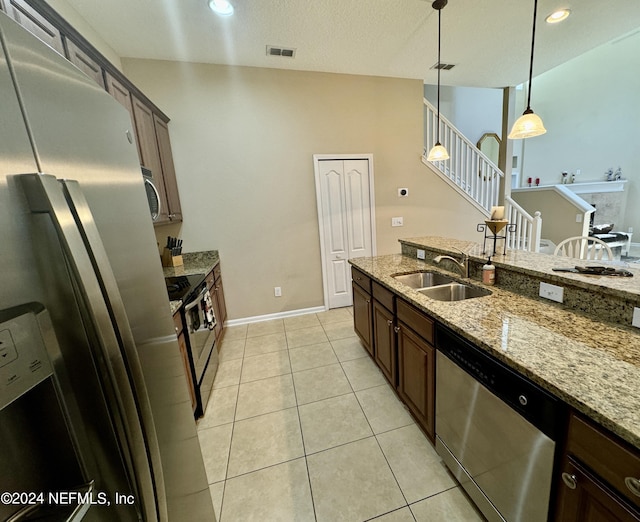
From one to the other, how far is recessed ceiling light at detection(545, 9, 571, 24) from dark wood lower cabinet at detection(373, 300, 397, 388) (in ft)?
10.9

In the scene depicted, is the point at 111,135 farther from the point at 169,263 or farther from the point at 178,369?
the point at 169,263

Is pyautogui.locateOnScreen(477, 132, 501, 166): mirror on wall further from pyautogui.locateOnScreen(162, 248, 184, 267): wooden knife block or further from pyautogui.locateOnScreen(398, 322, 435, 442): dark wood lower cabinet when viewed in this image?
pyautogui.locateOnScreen(162, 248, 184, 267): wooden knife block

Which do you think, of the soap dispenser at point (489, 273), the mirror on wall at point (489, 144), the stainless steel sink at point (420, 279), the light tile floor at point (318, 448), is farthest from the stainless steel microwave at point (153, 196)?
the mirror on wall at point (489, 144)

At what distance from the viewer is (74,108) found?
0.57 metres

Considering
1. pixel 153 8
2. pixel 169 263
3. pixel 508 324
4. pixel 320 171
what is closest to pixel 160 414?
pixel 508 324

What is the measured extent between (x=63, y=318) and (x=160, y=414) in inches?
17.1

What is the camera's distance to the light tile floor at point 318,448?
1414 mm

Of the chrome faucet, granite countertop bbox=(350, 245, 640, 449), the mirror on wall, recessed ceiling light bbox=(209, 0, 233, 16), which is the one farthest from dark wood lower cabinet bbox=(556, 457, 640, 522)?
the mirror on wall

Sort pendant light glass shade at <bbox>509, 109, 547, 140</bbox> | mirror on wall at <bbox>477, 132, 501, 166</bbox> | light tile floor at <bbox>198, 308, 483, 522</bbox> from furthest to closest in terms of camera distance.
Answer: mirror on wall at <bbox>477, 132, 501, 166</bbox> < pendant light glass shade at <bbox>509, 109, 547, 140</bbox> < light tile floor at <bbox>198, 308, 483, 522</bbox>

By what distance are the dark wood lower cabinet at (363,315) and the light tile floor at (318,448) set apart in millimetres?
248

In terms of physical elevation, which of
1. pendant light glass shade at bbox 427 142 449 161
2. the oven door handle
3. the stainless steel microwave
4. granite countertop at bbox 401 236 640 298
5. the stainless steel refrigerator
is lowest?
the oven door handle

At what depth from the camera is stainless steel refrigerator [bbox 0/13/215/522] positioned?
408 millimetres

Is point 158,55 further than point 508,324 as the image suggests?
Yes

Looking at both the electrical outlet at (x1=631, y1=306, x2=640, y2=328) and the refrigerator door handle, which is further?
the electrical outlet at (x1=631, y1=306, x2=640, y2=328)
